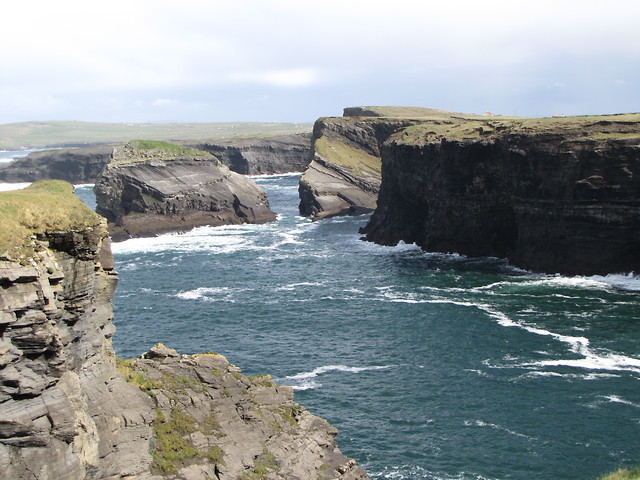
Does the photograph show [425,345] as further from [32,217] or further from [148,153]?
[148,153]

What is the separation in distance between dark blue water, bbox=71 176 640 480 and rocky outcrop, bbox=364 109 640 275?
13.2 ft

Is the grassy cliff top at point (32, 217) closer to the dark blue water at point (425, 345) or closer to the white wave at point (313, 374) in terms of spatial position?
the dark blue water at point (425, 345)

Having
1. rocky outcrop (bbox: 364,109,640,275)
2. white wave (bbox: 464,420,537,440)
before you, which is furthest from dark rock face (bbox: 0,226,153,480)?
rocky outcrop (bbox: 364,109,640,275)

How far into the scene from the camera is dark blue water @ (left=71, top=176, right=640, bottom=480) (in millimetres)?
44250

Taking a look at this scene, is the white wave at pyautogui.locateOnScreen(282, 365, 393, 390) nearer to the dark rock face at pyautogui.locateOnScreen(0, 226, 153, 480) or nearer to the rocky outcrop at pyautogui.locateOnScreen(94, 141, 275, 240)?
the dark rock face at pyautogui.locateOnScreen(0, 226, 153, 480)

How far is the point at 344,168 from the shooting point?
17088 cm

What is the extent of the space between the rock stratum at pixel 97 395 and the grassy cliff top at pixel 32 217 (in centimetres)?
5

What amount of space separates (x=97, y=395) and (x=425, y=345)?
129 feet

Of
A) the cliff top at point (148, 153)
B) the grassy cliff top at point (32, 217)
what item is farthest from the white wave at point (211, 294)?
the cliff top at point (148, 153)

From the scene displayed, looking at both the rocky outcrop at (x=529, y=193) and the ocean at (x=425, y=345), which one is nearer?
the ocean at (x=425, y=345)

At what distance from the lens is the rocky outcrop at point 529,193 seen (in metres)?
87.6

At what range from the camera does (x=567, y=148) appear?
9219cm

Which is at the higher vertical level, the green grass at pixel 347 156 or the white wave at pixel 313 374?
the green grass at pixel 347 156

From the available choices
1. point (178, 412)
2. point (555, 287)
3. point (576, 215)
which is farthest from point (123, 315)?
point (576, 215)
